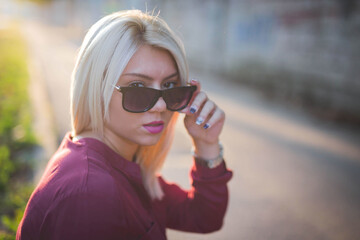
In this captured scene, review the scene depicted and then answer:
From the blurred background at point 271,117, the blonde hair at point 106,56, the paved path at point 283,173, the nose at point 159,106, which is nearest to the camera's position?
the blonde hair at point 106,56

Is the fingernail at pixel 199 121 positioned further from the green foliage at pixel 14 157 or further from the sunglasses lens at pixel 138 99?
the green foliage at pixel 14 157

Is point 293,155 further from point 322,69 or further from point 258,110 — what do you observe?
point 322,69

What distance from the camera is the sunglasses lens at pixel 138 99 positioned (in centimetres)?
124

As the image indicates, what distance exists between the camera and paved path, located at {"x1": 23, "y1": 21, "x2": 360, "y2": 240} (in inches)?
110

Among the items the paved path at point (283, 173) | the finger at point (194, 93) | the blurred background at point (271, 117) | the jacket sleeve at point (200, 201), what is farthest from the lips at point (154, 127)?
the paved path at point (283, 173)

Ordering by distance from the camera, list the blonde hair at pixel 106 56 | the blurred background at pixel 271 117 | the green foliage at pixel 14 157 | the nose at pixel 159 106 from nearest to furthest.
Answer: the blonde hair at pixel 106 56, the nose at pixel 159 106, the green foliage at pixel 14 157, the blurred background at pixel 271 117

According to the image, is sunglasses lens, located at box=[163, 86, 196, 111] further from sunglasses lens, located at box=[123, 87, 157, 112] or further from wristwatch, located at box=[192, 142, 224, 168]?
wristwatch, located at box=[192, 142, 224, 168]

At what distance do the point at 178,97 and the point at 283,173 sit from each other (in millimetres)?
2935

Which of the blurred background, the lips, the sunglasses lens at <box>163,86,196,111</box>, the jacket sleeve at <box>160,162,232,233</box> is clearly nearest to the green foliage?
the blurred background

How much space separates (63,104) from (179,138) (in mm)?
3002

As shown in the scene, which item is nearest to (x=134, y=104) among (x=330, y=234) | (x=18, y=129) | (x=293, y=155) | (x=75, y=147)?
(x=75, y=147)

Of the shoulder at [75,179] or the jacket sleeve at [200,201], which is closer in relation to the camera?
the shoulder at [75,179]

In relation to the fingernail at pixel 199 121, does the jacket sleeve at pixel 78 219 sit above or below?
below

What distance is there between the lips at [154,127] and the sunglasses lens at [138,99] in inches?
3.8
